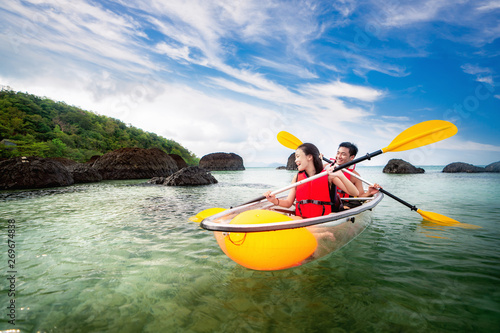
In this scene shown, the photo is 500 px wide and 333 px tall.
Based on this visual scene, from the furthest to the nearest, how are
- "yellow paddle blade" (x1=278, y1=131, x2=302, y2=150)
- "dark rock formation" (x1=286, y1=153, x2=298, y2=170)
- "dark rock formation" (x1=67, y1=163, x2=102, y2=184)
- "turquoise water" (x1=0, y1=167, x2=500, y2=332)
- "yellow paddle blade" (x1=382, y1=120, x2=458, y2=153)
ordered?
"dark rock formation" (x1=286, y1=153, x2=298, y2=170) → "dark rock formation" (x1=67, y1=163, x2=102, y2=184) → "yellow paddle blade" (x1=278, y1=131, x2=302, y2=150) → "yellow paddle blade" (x1=382, y1=120, x2=458, y2=153) → "turquoise water" (x1=0, y1=167, x2=500, y2=332)

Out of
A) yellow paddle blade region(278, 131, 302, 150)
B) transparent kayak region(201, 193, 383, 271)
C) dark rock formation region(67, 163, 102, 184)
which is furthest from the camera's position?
dark rock formation region(67, 163, 102, 184)

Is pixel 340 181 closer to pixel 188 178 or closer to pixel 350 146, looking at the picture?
pixel 350 146

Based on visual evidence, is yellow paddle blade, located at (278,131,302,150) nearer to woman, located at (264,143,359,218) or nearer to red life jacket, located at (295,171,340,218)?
woman, located at (264,143,359,218)

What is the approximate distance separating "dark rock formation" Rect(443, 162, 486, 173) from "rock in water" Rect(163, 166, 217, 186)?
4246cm

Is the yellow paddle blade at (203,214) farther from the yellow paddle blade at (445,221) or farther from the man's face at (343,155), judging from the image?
the yellow paddle blade at (445,221)

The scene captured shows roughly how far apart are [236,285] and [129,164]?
21.7 meters

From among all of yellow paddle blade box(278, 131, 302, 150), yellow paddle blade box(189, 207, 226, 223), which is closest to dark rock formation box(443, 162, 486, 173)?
yellow paddle blade box(278, 131, 302, 150)

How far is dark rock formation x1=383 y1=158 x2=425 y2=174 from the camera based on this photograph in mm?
33219

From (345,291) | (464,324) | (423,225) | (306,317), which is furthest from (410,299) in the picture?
(423,225)

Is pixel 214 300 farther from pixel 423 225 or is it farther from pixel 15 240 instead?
pixel 423 225

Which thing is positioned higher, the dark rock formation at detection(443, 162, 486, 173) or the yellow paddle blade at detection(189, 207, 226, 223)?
the dark rock formation at detection(443, 162, 486, 173)

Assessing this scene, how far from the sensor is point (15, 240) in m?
4.50

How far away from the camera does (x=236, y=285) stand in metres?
2.86

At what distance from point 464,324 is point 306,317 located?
1.52 meters
